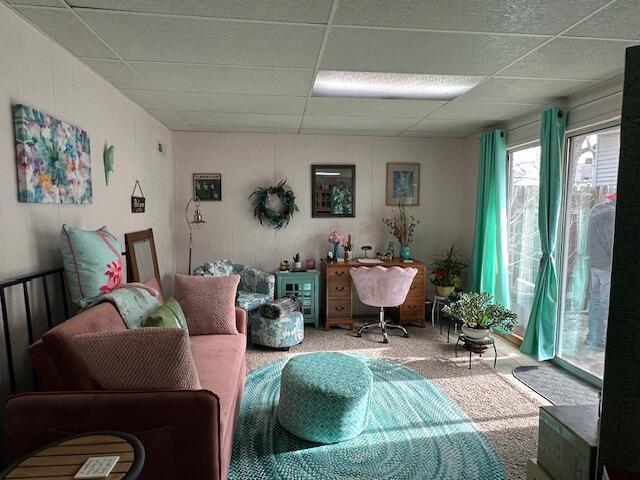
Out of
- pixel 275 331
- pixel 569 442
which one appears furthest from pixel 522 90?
pixel 275 331

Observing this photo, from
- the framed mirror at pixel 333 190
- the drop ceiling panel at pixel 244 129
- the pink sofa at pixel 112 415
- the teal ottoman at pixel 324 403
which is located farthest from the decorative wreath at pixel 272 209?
the pink sofa at pixel 112 415

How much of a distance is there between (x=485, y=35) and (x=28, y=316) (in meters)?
2.71

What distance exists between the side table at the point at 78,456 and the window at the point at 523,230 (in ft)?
12.1

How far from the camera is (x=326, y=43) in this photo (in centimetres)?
204

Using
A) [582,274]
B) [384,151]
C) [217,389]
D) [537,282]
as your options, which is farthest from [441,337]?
[217,389]

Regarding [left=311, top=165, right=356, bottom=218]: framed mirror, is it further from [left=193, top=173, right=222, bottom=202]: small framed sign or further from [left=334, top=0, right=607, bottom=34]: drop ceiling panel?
[left=334, top=0, right=607, bottom=34]: drop ceiling panel

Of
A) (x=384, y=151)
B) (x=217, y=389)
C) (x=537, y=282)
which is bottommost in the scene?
(x=217, y=389)

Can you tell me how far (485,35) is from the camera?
75.8 inches

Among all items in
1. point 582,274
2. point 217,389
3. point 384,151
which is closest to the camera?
point 217,389

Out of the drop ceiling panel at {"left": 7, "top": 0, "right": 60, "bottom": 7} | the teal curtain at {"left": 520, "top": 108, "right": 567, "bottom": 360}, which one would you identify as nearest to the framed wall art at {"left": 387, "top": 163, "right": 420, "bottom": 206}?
the teal curtain at {"left": 520, "top": 108, "right": 567, "bottom": 360}

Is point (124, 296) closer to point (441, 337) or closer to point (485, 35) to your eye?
point (485, 35)

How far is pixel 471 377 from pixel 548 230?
4.66ft

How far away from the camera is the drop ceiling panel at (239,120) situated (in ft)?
11.8

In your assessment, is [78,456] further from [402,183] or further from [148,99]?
[402,183]
